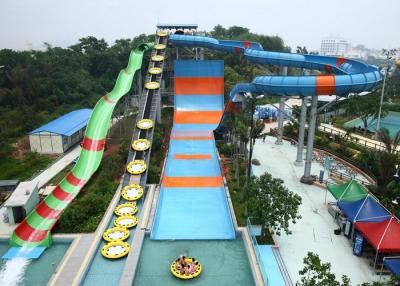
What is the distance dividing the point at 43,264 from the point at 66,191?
5.70 meters

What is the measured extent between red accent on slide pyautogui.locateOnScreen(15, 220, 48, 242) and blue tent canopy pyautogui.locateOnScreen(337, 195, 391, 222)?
14468 millimetres

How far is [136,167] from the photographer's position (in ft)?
72.8

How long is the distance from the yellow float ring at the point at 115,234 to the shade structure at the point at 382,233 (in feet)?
34.5

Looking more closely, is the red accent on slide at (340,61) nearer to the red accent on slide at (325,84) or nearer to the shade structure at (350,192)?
the red accent on slide at (325,84)

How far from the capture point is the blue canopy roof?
28828mm

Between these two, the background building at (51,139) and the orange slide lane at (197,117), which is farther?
the orange slide lane at (197,117)

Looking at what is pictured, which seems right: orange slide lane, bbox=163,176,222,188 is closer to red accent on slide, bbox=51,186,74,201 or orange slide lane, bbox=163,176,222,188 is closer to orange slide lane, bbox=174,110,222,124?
red accent on slide, bbox=51,186,74,201

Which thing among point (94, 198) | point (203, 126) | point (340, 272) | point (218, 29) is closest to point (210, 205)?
point (94, 198)

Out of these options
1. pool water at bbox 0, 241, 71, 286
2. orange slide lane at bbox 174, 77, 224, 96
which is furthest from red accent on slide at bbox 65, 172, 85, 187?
orange slide lane at bbox 174, 77, 224, 96

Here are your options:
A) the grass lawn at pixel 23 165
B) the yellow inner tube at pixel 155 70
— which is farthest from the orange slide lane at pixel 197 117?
the grass lawn at pixel 23 165

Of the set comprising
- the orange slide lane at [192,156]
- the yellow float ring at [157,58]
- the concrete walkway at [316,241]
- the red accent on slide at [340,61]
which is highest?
the red accent on slide at [340,61]

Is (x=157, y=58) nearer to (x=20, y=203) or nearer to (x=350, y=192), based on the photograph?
(x=20, y=203)

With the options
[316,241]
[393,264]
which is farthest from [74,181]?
[393,264]

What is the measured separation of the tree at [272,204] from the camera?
51.6ft
